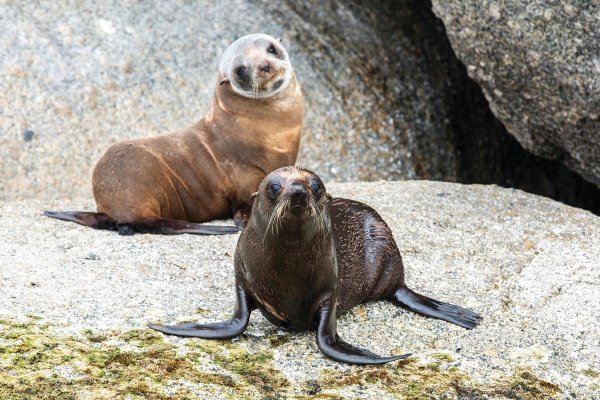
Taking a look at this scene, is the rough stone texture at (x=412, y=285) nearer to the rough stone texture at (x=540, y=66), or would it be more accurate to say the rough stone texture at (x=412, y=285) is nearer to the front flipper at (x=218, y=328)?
the front flipper at (x=218, y=328)

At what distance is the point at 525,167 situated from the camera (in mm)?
8609

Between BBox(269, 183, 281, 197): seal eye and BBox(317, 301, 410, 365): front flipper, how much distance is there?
0.51 metres

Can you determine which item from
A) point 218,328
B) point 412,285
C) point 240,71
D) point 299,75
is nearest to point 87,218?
point 240,71

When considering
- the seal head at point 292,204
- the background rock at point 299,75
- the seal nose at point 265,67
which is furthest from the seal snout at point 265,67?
the seal head at point 292,204

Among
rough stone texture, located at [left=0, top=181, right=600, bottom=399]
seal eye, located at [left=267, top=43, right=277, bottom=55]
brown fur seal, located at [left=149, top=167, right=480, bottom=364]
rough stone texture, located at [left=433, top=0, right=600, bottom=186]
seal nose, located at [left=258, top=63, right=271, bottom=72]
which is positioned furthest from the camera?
seal eye, located at [left=267, top=43, right=277, bottom=55]

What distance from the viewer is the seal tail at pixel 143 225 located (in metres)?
5.68

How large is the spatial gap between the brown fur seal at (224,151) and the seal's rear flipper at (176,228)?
223 millimetres

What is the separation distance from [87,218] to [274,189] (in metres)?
2.29

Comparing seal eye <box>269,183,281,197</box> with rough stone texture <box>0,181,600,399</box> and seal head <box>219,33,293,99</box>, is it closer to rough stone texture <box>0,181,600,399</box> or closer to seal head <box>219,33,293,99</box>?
rough stone texture <box>0,181,600,399</box>

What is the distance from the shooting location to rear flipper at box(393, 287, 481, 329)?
14.3ft

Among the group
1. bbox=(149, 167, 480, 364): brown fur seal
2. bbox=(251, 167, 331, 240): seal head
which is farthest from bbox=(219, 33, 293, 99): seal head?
bbox=(251, 167, 331, 240): seal head

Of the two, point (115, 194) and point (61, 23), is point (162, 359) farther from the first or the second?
point (61, 23)

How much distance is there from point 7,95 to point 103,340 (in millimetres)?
4298

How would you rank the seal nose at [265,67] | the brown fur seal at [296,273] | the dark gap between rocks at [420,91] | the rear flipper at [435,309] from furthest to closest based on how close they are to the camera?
the dark gap between rocks at [420,91] → the seal nose at [265,67] → the rear flipper at [435,309] → the brown fur seal at [296,273]
